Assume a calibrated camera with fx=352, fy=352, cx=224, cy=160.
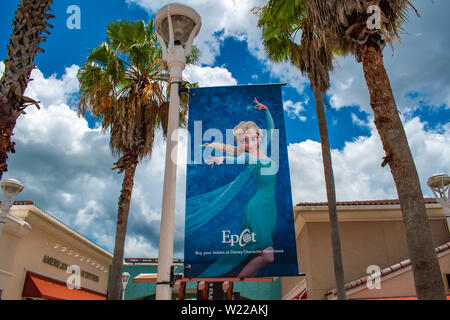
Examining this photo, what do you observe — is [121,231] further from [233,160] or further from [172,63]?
[172,63]

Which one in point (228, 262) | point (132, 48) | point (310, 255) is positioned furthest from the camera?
point (310, 255)

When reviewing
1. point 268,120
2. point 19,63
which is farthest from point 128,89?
point 268,120

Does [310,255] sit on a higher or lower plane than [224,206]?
higher

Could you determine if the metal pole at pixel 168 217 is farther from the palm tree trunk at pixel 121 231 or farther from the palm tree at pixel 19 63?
the palm tree trunk at pixel 121 231

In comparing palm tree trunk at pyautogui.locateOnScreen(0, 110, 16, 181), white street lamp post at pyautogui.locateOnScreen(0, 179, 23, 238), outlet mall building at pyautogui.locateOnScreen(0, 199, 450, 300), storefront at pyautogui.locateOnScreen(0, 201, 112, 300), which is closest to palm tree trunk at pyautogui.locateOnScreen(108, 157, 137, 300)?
outlet mall building at pyautogui.locateOnScreen(0, 199, 450, 300)

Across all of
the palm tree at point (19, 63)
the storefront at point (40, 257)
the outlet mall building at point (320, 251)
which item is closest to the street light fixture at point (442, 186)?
the outlet mall building at point (320, 251)

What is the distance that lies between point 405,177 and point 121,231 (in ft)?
26.0

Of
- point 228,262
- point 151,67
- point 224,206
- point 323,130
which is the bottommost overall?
point 228,262

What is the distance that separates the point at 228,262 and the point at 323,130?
813 cm

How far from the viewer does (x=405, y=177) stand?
A: 5680 mm

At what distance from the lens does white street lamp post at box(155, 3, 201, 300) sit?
400 centimetres
